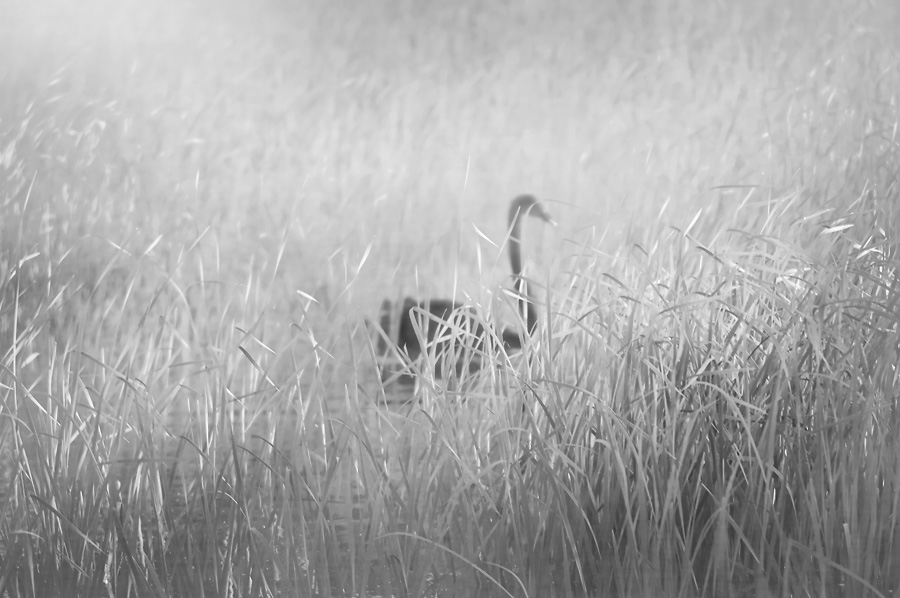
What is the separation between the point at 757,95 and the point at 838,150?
0.23 metres

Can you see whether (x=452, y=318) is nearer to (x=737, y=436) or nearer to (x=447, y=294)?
(x=447, y=294)

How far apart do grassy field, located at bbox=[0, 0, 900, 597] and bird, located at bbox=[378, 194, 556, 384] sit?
0.10ft

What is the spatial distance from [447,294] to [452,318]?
62mm

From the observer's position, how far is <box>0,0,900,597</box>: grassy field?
67.7 inches

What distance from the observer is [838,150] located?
186cm

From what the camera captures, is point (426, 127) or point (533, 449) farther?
point (426, 127)

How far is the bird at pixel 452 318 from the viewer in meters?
1.80

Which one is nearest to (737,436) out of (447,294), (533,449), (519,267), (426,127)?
(533,449)

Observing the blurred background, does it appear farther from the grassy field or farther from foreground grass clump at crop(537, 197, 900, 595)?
foreground grass clump at crop(537, 197, 900, 595)

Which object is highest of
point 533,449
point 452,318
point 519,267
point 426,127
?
point 426,127

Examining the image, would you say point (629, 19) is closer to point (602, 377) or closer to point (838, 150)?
point (838, 150)

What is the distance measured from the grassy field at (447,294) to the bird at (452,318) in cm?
3

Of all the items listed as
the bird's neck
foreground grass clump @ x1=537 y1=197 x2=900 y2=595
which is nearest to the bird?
the bird's neck

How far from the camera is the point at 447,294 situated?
1838 millimetres
